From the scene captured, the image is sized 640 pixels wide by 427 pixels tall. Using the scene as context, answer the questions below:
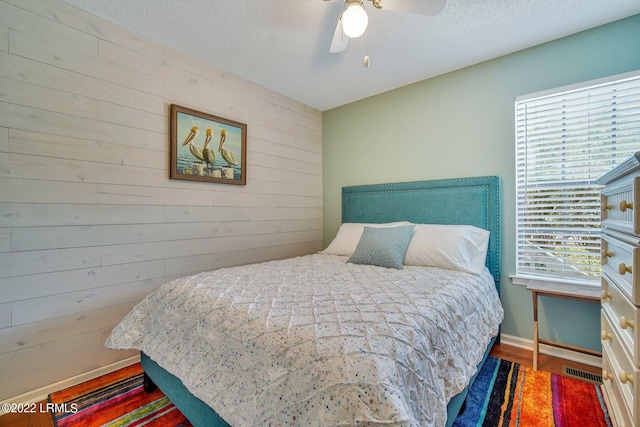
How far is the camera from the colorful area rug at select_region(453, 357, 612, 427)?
150 cm

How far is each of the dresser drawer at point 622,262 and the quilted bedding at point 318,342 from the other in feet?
2.07

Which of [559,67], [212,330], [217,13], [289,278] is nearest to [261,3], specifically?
[217,13]

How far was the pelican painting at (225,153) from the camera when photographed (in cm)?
259

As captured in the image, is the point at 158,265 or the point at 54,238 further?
the point at 158,265

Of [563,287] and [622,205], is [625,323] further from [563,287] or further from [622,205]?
[563,287]

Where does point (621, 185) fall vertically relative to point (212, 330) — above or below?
above

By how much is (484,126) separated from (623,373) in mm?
1986

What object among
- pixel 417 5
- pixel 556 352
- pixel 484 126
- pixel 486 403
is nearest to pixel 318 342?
pixel 486 403

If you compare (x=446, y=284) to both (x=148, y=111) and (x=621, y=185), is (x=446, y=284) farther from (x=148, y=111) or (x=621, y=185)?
(x=148, y=111)

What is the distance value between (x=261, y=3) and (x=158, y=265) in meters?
2.01

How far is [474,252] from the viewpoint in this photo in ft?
7.38

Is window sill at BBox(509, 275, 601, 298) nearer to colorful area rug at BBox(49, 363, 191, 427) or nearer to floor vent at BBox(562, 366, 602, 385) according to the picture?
floor vent at BBox(562, 366, 602, 385)

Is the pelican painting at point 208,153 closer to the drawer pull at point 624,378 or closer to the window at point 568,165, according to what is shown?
the window at point 568,165

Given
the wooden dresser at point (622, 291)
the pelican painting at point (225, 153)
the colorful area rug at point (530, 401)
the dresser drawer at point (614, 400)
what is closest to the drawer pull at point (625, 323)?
the wooden dresser at point (622, 291)
